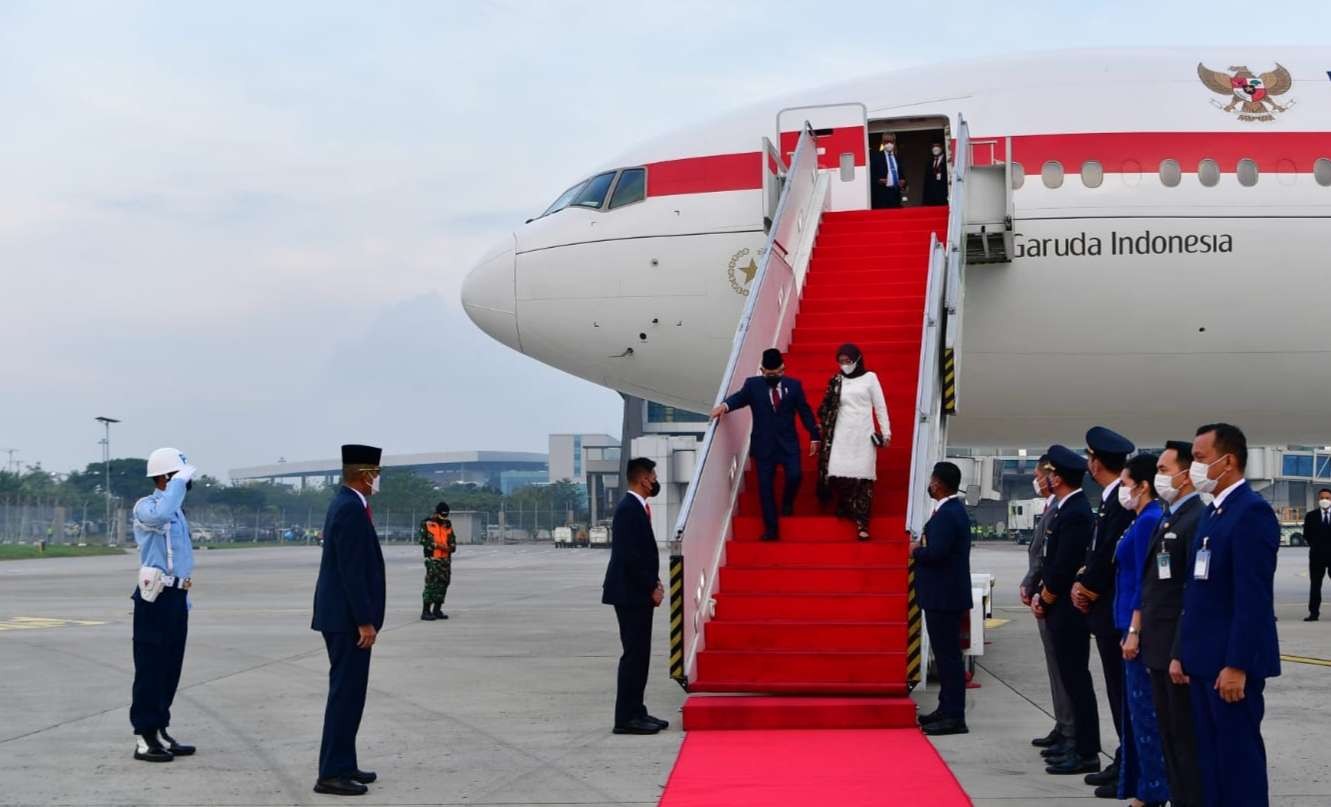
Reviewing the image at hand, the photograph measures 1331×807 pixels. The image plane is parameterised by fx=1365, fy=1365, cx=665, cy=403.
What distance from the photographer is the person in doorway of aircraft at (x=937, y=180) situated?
1390 centimetres

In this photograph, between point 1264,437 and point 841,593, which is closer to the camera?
point 841,593

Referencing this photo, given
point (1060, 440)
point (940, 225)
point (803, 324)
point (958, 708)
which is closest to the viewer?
point (958, 708)

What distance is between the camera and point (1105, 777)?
6383 mm

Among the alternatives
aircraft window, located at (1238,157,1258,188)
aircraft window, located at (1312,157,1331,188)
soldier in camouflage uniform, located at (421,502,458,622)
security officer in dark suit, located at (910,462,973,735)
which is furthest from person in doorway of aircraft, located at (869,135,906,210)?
security officer in dark suit, located at (910,462,973,735)

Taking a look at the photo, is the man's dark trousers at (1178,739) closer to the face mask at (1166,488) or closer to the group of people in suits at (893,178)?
the face mask at (1166,488)

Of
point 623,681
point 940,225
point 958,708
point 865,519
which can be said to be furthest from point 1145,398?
point 623,681

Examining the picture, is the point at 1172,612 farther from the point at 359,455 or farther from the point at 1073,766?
the point at 359,455

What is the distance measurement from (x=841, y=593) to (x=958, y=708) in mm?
1423

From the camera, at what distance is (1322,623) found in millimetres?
14750

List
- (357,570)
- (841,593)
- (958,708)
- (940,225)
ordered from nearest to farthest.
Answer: (357,570) < (958,708) < (841,593) < (940,225)

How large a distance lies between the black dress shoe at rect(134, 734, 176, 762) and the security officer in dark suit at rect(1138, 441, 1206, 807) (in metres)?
4.92

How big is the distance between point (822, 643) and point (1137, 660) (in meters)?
3.02

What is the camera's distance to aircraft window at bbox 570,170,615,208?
45.9 feet

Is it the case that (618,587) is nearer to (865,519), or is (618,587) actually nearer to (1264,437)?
(865,519)
